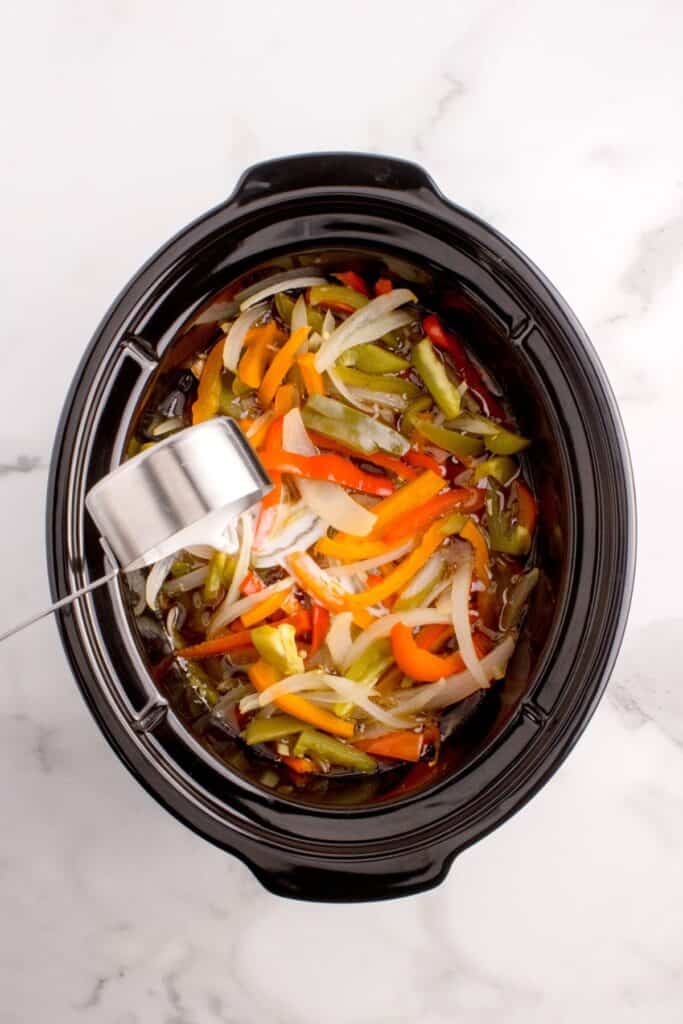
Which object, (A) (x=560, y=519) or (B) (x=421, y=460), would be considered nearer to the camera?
(A) (x=560, y=519)

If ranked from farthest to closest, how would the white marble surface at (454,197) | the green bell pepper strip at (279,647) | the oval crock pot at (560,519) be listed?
1. the white marble surface at (454,197)
2. the green bell pepper strip at (279,647)
3. the oval crock pot at (560,519)

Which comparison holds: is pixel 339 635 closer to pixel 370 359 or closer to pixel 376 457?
pixel 376 457

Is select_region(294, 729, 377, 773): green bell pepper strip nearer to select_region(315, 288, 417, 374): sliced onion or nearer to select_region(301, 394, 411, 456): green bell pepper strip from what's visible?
select_region(301, 394, 411, 456): green bell pepper strip

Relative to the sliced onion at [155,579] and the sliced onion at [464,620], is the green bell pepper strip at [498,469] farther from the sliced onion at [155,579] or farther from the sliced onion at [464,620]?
the sliced onion at [155,579]

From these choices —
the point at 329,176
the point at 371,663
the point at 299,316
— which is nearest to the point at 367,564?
the point at 371,663

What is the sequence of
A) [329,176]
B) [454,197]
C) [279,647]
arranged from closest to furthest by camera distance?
1. [329,176]
2. [279,647]
3. [454,197]

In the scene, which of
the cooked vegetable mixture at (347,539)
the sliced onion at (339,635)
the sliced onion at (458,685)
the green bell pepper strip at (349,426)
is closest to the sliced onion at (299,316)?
the cooked vegetable mixture at (347,539)

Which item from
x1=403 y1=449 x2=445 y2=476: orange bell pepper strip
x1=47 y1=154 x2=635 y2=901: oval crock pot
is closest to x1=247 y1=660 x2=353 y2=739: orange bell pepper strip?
x1=47 y1=154 x2=635 y2=901: oval crock pot

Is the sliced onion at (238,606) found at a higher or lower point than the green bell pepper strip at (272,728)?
higher
